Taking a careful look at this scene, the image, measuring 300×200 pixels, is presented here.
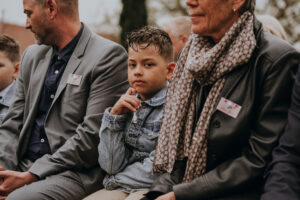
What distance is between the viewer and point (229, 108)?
2078mm

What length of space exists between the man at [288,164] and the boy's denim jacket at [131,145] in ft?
3.06

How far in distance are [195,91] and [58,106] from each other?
1.26 meters

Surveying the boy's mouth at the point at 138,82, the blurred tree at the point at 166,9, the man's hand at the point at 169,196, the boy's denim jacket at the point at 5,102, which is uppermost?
the boy's mouth at the point at 138,82

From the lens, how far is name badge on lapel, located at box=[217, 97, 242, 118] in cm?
206

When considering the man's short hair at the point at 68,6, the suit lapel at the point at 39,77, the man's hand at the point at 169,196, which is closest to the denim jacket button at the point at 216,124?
the man's hand at the point at 169,196

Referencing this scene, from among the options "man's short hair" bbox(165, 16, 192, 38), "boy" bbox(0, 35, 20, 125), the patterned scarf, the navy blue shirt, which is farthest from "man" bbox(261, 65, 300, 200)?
"man's short hair" bbox(165, 16, 192, 38)

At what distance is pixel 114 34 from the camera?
24.6 metres

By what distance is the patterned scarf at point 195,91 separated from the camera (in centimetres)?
212

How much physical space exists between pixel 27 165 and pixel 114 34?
22.1 m

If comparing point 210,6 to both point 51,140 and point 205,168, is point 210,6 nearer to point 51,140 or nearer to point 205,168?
point 205,168

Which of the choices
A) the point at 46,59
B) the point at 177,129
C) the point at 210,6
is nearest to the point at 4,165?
the point at 46,59

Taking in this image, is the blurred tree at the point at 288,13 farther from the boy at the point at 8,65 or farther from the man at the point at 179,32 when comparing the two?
the boy at the point at 8,65

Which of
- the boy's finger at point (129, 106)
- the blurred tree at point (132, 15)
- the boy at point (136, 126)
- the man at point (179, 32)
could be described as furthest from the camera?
the blurred tree at point (132, 15)

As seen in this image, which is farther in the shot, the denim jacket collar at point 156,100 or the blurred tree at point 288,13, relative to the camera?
the blurred tree at point 288,13
